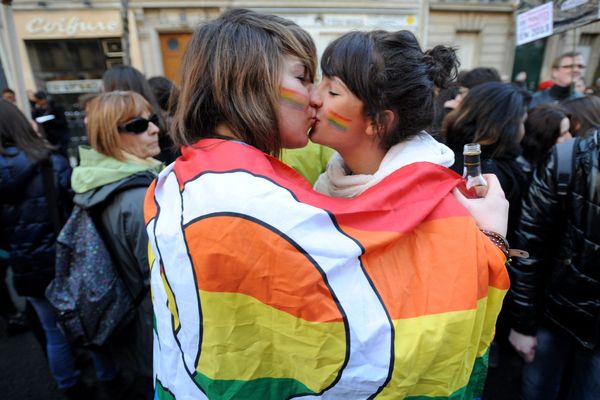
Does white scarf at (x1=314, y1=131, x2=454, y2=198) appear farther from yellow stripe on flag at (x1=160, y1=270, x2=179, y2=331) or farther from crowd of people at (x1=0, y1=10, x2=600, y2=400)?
yellow stripe on flag at (x1=160, y1=270, x2=179, y2=331)

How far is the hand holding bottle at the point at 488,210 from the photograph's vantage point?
100 centimetres

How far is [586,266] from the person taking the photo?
1.51m

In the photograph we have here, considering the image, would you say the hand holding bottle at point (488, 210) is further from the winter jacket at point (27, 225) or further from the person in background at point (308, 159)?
the winter jacket at point (27, 225)

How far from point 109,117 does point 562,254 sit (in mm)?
2256

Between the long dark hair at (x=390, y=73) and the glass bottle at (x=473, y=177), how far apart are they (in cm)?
16

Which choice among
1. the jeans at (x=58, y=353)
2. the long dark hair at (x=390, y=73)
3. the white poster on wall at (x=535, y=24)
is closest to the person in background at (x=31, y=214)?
the jeans at (x=58, y=353)

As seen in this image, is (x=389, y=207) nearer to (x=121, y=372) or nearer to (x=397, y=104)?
(x=397, y=104)

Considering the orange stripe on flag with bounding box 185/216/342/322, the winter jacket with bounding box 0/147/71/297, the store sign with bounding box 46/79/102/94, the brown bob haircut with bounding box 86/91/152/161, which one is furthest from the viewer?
the store sign with bounding box 46/79/102/94

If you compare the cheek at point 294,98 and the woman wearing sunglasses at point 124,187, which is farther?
the woman wearing sunglasses at point 124,187

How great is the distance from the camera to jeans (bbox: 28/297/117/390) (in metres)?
2.37

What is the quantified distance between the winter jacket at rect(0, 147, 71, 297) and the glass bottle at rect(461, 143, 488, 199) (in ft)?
7.66

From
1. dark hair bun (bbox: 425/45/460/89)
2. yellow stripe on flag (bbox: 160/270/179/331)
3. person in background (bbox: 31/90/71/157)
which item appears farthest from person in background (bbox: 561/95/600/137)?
person in background (bbox: 31/90/71/157)

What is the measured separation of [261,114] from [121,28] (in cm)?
1171

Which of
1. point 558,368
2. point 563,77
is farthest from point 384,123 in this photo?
point 563,77
